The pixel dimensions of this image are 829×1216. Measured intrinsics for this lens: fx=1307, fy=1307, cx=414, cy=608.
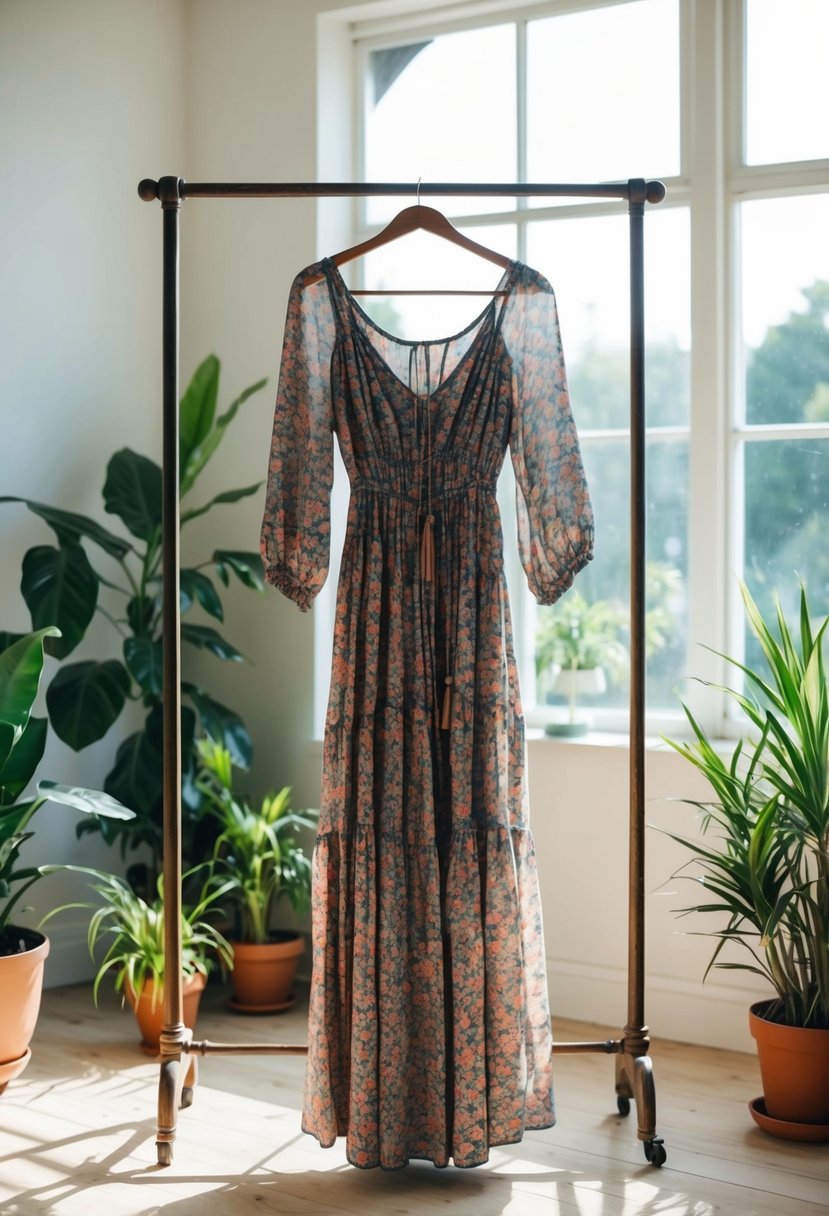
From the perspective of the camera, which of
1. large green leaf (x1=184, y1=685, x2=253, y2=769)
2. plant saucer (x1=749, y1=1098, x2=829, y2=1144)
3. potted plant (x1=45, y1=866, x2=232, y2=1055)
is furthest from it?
large green leaf (x1=184, y1=685, x2=253, y2=769)

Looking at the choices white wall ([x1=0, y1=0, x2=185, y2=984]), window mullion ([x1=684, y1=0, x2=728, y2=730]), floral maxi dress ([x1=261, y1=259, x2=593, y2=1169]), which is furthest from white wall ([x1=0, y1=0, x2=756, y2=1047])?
floral maxi dress ([x1=261, y1=259, x2=593, y2=1169])

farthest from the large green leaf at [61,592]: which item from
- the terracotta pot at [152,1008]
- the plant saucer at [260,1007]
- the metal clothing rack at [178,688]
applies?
the plant saucer at [260,1007]

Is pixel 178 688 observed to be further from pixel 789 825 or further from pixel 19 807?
pixel 789 825

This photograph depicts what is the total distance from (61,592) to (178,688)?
80cm

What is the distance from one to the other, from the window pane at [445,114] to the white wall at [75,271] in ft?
2.04

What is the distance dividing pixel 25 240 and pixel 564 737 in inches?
74.8

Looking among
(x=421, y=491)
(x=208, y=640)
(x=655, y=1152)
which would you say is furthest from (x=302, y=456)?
(x=655, y=1152)

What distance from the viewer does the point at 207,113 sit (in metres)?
3.80

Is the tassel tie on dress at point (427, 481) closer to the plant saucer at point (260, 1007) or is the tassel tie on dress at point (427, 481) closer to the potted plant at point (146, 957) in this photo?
the potted plant at point (146, 957)

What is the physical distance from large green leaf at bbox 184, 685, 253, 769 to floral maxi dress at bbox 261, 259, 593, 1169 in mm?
1029

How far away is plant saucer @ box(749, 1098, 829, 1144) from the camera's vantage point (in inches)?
99.0

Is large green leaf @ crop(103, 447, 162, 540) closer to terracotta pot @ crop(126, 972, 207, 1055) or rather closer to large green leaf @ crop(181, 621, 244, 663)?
large green leaf @ crop(181, 621, 244, 663)

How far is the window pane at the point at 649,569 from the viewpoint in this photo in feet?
10.8

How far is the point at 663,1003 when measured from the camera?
3.13 meters
